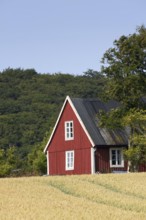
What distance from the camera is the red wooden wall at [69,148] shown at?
6569cm

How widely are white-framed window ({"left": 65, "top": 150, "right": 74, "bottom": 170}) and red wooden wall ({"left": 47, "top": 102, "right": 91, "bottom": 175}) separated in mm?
334

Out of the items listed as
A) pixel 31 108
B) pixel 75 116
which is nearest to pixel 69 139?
pixel 75 116

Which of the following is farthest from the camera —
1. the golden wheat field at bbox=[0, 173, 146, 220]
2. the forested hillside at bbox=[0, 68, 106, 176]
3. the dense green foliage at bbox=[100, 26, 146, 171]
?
the forested hillside at bbox=[0, 68, 106, 176]

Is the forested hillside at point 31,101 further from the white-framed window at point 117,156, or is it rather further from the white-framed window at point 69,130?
the white-framed window at point 117,156

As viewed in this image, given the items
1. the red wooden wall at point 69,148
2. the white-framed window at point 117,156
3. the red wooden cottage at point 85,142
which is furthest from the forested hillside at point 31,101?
the white-framed window at point 117,156

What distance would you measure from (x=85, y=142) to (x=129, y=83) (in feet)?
21.7

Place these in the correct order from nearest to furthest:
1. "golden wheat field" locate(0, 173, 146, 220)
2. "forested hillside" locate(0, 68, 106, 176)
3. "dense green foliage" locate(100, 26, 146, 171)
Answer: "golden wheat field" locate(0, 173, 146, 220), "dense green foliage" locate(100, 26, 146, 171), "forested hillside" locate(0, 68, 106, 176)

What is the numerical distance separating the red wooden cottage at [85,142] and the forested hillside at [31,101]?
28.4 metres

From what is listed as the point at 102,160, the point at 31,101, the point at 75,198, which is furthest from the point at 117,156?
the point at 31,101

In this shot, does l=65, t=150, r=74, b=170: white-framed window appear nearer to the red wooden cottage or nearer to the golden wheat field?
the red wooden cottage

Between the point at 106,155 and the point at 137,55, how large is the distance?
27.9ft

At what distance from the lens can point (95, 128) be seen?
216 ft

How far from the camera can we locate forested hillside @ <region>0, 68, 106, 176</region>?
129 metres

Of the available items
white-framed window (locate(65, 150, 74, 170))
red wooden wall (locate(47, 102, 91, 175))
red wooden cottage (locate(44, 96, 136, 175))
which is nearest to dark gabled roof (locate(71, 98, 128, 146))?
red wooden cottage (locate(44, 96, 136, 175))
